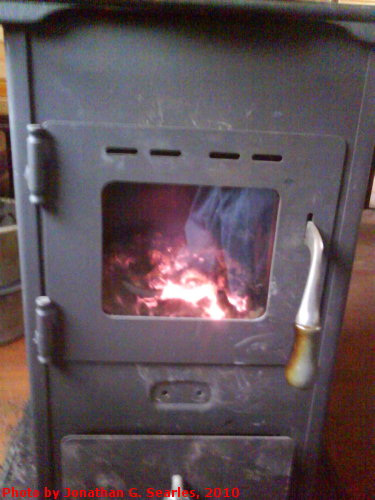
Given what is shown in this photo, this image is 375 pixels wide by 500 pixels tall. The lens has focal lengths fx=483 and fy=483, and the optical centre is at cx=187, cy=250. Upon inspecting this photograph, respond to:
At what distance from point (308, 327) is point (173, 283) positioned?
8.5 inches

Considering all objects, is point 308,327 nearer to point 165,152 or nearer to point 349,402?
point 165,152

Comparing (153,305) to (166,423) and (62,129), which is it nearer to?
(166,423)

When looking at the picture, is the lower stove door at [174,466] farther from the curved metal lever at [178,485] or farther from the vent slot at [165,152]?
the vent slot at [165,152]

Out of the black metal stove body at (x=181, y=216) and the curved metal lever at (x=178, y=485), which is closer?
the black metal stove body at (x=181, y=216)

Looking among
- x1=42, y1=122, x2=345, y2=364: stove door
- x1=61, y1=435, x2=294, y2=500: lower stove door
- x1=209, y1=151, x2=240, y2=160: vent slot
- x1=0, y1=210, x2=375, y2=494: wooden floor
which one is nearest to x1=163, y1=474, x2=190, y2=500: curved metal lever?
x1=61, y1=435, x2=294, y2=500: lower stove door

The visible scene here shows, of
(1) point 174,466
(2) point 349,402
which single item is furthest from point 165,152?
(2) point 349,402

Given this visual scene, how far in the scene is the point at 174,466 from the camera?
0.71 m

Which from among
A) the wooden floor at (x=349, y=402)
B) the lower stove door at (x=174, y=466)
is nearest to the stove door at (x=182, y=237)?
the lower stove door at (x=174, y=466)

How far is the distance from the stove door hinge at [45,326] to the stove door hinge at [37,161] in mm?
137

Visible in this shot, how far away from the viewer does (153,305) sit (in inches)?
28.0

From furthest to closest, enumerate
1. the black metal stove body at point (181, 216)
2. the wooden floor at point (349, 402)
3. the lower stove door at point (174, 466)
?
the wooden floor at point (349, 402) < the lower stove door at point (174, 466) < the black metal stove body at point (181, 216)

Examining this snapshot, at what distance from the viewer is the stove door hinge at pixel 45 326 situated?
64 cm

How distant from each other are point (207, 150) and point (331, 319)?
295 mm

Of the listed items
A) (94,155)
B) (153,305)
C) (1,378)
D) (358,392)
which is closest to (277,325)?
(153,305)
